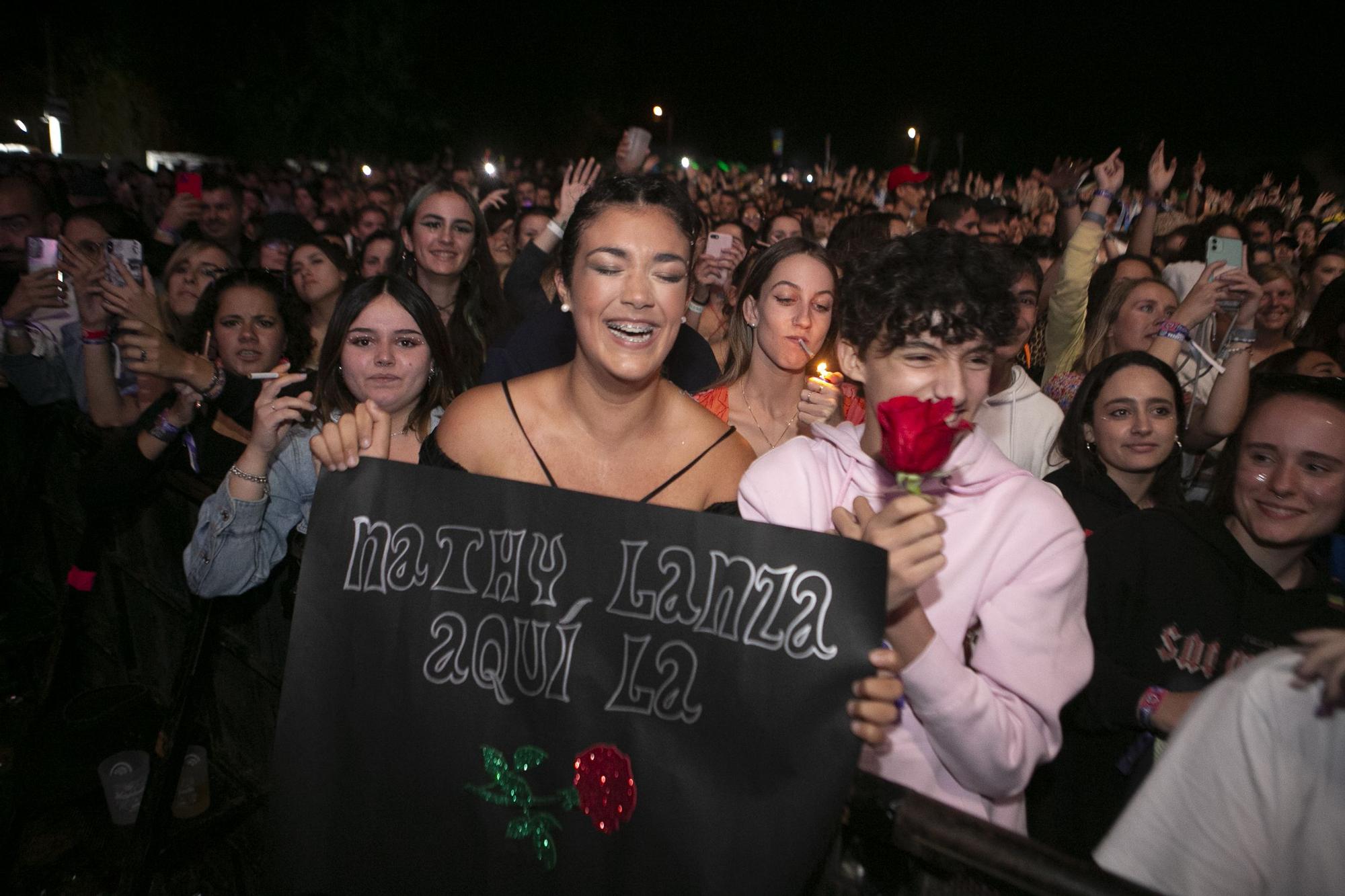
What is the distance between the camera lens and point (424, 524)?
1.94 m

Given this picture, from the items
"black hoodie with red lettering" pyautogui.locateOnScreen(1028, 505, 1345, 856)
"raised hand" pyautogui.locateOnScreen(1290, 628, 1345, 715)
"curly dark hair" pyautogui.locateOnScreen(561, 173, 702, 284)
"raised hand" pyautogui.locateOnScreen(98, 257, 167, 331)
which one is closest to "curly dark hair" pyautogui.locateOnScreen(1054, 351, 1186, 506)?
"black hoodie with red lettering" pyautogui.locateOnScreen(1028, 505, 1345, 856)

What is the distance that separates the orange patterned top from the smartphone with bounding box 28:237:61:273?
3.67 metres

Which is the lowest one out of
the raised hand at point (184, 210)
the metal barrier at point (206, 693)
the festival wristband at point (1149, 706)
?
the metal barrier at point (206, 693)

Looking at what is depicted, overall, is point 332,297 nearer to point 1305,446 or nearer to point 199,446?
point 199,446

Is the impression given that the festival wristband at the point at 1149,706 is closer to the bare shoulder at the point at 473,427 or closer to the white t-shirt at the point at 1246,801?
the white t-shirt at the point at 1246,801

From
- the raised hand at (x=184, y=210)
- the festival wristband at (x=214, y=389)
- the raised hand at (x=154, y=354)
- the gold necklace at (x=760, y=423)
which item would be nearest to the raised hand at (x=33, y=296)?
the raised hand at (x=154, y=354)

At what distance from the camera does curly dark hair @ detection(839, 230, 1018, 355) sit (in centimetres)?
181

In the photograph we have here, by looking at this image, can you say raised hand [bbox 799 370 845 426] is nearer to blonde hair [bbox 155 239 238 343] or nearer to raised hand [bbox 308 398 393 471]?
raised hand [bbox 308 398 393 471]

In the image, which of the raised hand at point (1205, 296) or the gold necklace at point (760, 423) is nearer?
the gold necklace at point (760, 423)

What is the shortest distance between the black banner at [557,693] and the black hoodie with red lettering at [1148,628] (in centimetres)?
116

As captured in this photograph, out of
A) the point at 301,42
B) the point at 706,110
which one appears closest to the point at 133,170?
the point at 301,42

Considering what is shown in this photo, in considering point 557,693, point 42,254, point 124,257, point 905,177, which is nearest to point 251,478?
point 557,693

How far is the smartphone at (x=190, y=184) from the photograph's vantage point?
672cm

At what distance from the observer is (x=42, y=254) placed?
460cm
